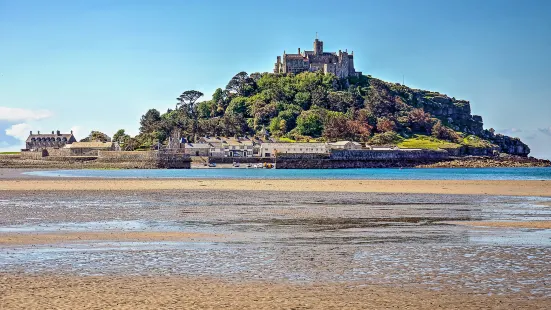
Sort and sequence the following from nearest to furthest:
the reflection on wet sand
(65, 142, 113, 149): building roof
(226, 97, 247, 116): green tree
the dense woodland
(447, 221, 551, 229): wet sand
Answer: the reflection on wet sand < (447, 221, 551, 229): wet sand < (65, 142, 113, 149): building roof < the dense woodland < (226, 97, 247, 116): green tree

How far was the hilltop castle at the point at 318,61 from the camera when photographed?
629 ft

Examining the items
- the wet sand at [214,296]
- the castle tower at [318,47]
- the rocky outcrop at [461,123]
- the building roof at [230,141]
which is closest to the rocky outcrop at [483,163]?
the building roof at [230,141]

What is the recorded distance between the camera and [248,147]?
13100 centimetres

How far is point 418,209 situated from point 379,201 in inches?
183

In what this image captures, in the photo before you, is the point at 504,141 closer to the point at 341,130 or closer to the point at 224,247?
the point at 341,130

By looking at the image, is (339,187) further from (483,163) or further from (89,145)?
(89,145)

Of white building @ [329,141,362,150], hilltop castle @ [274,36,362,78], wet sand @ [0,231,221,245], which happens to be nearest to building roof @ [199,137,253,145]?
white building @ [329,141,362,150]

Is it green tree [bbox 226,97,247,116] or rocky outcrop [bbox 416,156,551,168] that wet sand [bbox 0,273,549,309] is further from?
green tree [bbox 226,97,247,116]

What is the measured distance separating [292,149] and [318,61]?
73.8m

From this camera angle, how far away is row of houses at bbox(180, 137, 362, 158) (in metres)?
126

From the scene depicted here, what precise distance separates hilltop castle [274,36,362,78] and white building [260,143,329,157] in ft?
220

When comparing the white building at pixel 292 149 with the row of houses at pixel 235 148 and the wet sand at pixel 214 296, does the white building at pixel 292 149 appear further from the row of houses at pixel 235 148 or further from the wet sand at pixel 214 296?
the wet sand at pixel 214 296

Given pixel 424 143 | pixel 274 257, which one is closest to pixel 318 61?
pixel 424 143

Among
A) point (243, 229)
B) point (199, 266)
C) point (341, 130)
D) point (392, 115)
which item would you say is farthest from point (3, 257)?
point (392, 115)
